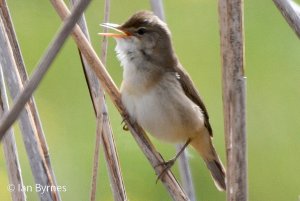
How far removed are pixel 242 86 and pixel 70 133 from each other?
2478 mm

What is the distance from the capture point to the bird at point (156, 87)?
2.92 m

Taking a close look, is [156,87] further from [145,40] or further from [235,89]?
[235,89]

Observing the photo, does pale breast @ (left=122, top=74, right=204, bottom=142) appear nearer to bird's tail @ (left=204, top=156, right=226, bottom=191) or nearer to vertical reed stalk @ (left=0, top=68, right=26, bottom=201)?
bird's tail @ (left=204, top=156, right=226, bottom=191)

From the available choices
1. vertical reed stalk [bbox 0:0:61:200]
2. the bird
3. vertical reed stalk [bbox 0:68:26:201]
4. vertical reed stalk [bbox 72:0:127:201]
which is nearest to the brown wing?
the bird

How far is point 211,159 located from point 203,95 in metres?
1.46

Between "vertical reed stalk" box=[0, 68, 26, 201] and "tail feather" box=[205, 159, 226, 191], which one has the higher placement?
"vertical reed stalk" box=[0, 68, 26, 201]

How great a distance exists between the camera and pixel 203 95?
4.72 m

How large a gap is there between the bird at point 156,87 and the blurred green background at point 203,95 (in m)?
0.91

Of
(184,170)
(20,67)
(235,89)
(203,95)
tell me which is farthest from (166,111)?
(203,95)

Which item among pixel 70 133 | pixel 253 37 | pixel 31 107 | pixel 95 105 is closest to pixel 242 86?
pixel 95 105

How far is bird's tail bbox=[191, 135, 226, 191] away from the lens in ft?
10.4

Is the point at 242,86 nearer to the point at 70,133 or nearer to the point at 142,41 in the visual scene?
the point at 142,41

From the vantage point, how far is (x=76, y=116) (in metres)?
4.63

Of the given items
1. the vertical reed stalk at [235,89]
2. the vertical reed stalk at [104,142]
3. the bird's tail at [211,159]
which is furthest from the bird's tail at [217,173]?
the vertical reed stalk at [235,89]
